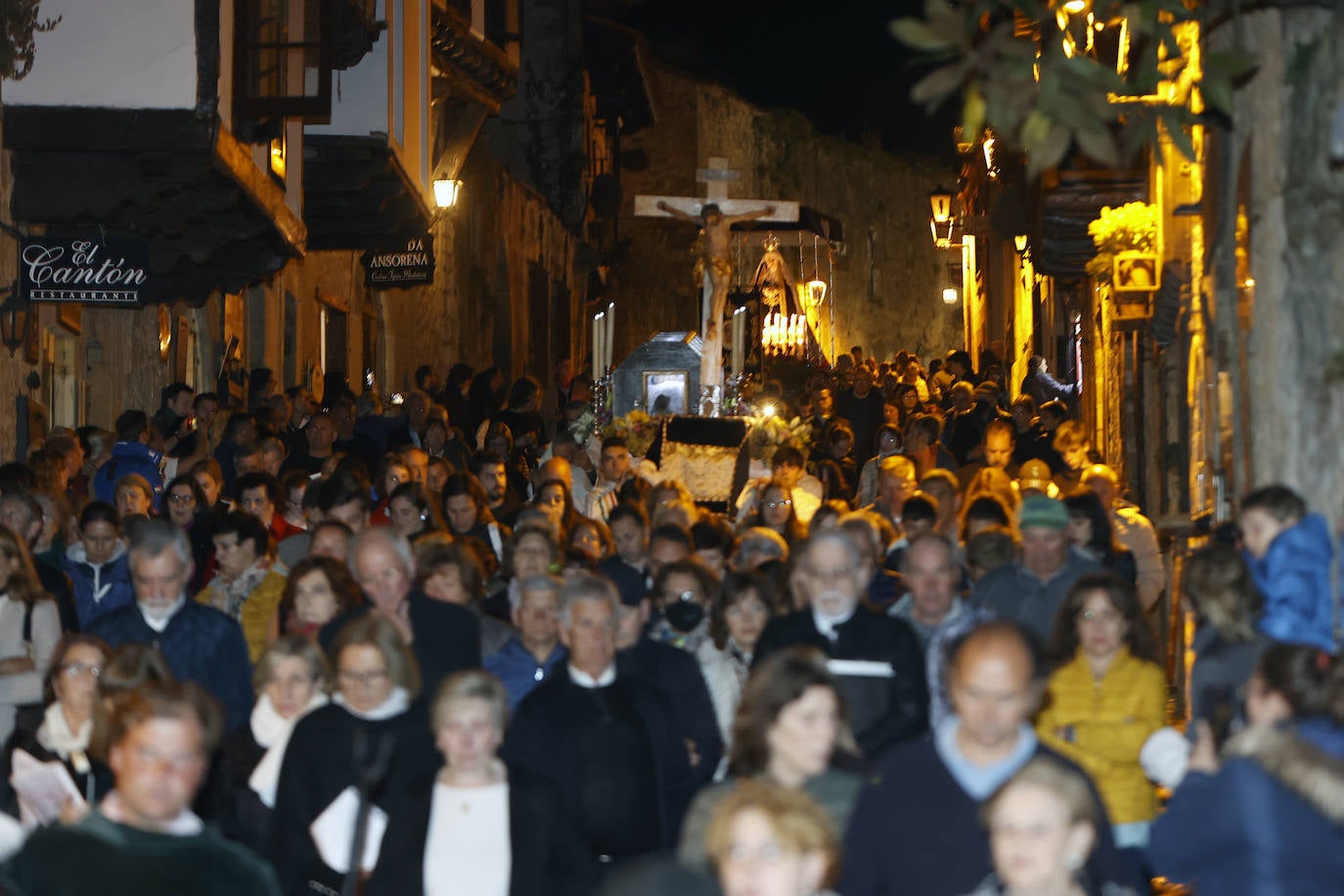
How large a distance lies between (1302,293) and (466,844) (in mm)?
5235

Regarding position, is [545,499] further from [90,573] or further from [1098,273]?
[1098,273]

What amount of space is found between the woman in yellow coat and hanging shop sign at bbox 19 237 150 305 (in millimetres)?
9385

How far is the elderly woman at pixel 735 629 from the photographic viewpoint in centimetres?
815

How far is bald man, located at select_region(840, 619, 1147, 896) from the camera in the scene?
5332 millimetres

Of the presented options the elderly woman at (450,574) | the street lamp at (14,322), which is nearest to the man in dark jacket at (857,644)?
the elderly woman at (450,574)

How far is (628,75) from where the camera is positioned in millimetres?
41375

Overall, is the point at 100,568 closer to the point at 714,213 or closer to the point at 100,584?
the point at 100,584

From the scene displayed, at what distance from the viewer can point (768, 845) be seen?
476cm

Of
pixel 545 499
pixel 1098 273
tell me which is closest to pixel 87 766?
pixel 545 499

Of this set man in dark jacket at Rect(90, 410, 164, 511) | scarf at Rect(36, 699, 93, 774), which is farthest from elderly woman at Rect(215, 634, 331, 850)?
man in dark jacket at Rect(90, 410, 164, 511)

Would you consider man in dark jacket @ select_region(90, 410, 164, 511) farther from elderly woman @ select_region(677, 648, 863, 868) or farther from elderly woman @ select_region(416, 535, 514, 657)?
elderly woman @ select_region(677, 648, 863, 868)

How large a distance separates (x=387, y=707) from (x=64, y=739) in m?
1.20

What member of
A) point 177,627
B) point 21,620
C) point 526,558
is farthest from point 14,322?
point 177,627

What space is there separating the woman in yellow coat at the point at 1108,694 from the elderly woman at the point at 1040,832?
2141 millimetres
